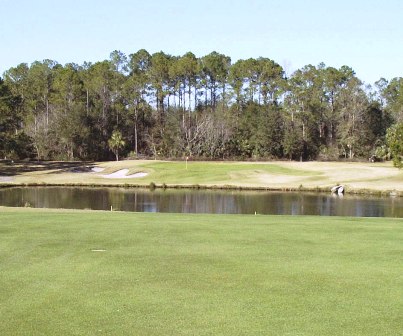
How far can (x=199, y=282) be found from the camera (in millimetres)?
8914

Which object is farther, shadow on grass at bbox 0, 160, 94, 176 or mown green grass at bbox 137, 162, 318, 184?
shadow on grass at bbox 0, 160, 94, 176

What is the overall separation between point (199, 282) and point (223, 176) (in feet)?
179

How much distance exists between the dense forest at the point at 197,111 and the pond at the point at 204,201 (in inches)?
1447

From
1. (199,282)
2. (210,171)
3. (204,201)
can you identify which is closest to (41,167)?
(210,171)

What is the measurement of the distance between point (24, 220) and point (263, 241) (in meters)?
7.25

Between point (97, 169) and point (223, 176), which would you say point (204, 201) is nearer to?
point (223, 176)

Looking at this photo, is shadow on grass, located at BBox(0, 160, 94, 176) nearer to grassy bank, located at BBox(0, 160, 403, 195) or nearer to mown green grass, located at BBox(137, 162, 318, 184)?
grassy bank, located at BBox(0, 160, 403, 195)

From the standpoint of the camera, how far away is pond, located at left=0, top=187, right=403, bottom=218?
3884 cm

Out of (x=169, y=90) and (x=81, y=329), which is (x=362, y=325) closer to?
(x=81, y=329)

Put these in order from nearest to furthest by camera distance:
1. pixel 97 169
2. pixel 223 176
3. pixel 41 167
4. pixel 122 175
Answer: pixel 223 176 → pixel 122 175 → pixel 97 169 → pixel 41 167

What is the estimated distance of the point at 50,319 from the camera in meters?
7.07

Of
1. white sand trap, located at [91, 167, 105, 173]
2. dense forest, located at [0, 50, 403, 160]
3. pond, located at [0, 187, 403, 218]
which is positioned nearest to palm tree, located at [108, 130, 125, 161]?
dense forest, located at [0, 50, 403, 160]

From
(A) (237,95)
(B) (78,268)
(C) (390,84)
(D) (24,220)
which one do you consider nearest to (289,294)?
(B) (78,268)

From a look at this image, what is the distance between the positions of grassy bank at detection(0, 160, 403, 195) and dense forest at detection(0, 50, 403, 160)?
19.5 m
